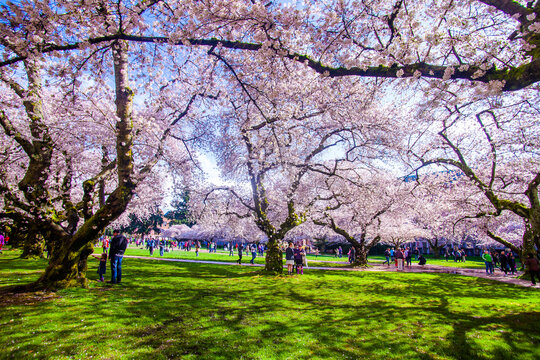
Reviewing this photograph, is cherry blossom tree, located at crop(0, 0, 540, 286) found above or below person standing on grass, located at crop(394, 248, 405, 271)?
above

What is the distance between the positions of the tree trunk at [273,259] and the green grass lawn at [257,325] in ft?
16.4

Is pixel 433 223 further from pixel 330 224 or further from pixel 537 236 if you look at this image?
pixel 537 236

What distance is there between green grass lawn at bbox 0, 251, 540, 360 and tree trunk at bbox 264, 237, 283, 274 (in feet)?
16.4

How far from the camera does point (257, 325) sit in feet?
19.5

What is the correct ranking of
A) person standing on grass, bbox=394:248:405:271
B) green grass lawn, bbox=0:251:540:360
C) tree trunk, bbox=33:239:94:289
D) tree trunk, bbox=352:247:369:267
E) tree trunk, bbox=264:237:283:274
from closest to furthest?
green grass lawn, bbox=0:251:540:360 → tree trunk, bbox=33:239:94:289 → tree trunk, bbox=264:237:283:274 → person standing on grass, bbox=394:248:405:271 → tree trunk, bbox=352:247:369:267

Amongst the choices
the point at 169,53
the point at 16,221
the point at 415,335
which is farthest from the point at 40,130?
the point at 415,335

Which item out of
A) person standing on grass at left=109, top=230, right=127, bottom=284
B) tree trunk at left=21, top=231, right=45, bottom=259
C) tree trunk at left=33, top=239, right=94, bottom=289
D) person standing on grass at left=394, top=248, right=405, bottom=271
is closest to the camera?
tree trunk at left=33, top=239, right=94, bottom=289

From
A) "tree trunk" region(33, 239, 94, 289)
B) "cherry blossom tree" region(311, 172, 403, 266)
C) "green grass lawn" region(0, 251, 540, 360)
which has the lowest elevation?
"green grass lawn" region(0, 251, 540, 360)

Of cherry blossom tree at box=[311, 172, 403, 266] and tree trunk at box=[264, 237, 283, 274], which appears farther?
cherry blossom tree at box=[311, 172, 403, 266]

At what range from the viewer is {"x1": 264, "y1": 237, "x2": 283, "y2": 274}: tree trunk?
14.8m

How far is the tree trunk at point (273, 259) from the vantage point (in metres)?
14.8

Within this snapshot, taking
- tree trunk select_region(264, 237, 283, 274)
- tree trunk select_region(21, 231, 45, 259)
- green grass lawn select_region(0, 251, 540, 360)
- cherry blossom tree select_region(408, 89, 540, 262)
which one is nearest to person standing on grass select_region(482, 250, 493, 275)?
cherry blossom tree select_region(408, 89, 540, 262)

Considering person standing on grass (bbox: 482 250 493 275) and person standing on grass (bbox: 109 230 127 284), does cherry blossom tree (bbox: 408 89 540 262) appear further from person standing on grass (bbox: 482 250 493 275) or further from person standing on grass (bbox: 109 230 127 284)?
person standing on grass (bbox: 109 230 127 284)

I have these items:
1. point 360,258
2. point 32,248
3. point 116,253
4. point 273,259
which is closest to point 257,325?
point 116,253
